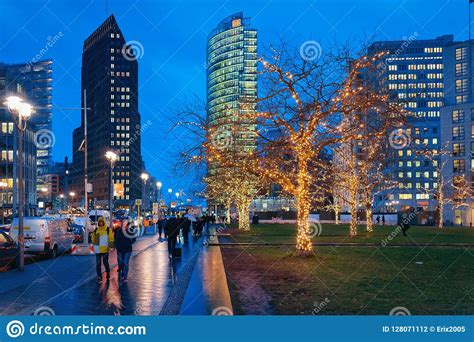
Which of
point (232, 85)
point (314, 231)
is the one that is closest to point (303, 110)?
point (314, 231)

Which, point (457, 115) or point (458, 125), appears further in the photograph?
point (457, 115)

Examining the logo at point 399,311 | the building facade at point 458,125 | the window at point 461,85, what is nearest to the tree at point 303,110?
the logo at point 399,311

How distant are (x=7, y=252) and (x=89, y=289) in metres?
7.14

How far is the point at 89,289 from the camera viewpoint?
571 inches

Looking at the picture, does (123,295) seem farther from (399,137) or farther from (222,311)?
(399,137)

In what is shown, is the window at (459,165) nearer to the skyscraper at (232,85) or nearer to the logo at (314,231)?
the skyscraper at (232,85)

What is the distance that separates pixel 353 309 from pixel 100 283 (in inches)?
299

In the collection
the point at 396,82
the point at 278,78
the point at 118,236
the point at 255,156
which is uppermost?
the point at 396,82

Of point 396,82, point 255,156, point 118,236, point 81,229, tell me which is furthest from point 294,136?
point 396,82

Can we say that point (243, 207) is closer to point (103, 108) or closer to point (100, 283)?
point (100, 283)

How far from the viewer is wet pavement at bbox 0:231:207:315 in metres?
11.5

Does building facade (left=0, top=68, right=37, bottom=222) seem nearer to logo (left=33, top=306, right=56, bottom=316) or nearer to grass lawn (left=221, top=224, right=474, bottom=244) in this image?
grass lawn (left=221, top=224, right=474, bottom=244)

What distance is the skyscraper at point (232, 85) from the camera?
73.8 feet

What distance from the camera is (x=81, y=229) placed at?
3853cm
